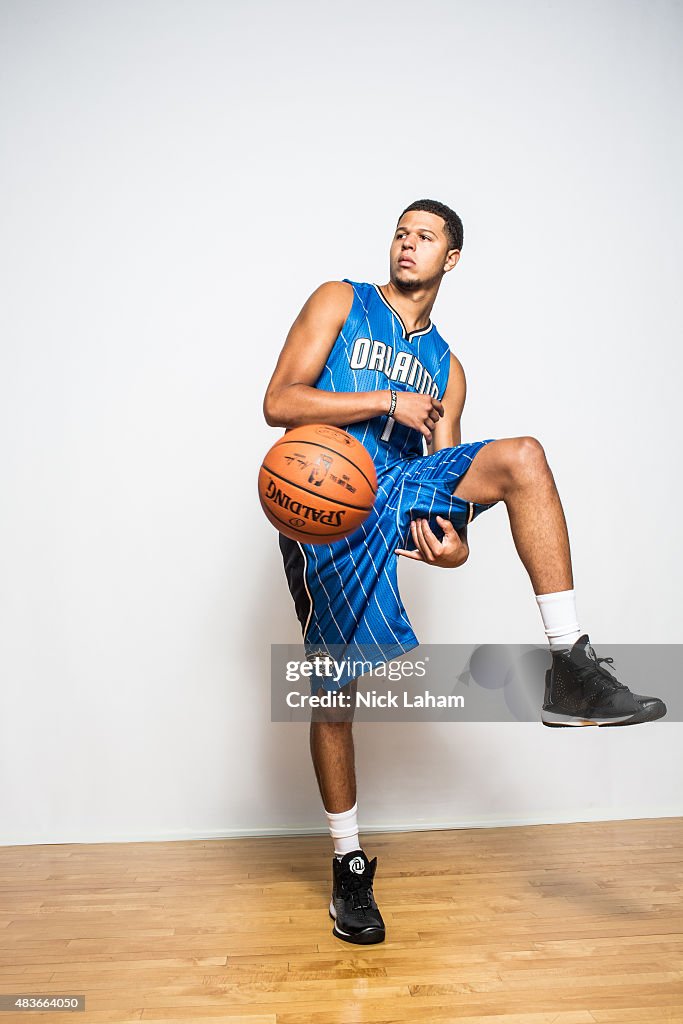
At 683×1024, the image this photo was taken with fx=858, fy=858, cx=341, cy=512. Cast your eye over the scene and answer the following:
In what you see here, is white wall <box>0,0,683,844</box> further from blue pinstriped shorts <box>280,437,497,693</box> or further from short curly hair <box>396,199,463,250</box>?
blue pinstriped shorts <box>280,437,497,693</box>

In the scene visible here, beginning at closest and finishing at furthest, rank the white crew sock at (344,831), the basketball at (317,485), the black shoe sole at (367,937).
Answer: the basketball at (317,485), the black shoe sole at (367,937), the white crew sock at (344,831)

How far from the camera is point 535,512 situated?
1831mm

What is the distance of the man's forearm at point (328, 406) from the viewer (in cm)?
200

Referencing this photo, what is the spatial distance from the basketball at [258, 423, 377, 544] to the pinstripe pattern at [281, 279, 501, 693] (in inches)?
7.4

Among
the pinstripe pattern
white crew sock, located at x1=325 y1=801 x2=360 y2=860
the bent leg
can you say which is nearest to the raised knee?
the bent leg

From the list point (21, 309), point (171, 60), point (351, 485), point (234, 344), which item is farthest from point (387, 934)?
point (171, 60)

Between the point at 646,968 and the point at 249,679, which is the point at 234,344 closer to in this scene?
the point at 249,679

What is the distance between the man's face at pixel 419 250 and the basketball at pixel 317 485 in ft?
1.92

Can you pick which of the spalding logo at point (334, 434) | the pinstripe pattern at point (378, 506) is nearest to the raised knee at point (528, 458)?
the pinstripe pattern at point (378, 506)

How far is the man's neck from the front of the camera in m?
2.25

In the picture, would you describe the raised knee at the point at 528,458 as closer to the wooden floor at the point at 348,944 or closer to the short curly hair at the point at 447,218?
the short curly hair at the point at 447,218

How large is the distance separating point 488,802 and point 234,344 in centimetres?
183

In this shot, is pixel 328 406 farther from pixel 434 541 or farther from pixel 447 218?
pixel 447 218

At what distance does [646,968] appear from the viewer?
177 cm
